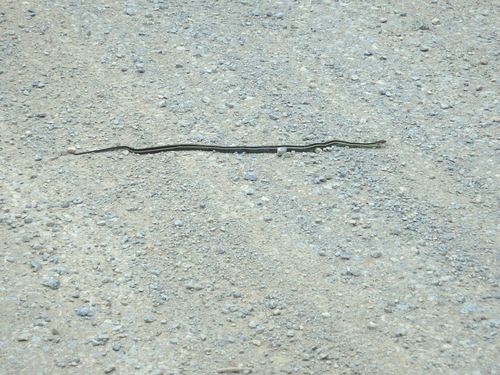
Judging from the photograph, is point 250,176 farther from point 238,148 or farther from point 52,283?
point 52,283

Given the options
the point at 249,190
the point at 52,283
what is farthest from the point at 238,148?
the point at 52,283

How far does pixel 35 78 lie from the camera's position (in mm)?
6602

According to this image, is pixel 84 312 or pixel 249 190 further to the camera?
pixel 249 190

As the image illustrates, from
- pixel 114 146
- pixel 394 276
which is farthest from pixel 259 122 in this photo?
pixel 394 276

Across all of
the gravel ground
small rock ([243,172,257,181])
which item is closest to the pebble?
the gravel ground

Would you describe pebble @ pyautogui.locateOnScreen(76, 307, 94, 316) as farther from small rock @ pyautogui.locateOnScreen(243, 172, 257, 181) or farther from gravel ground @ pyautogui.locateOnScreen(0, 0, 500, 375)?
small rock @ pyautogui.locateOnScreen(243, 172, 257, 181)

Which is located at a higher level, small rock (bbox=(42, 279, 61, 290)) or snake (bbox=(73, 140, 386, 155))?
snake (bbox=(73, 140, 386, 155))

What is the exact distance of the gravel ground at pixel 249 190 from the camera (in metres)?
4.01

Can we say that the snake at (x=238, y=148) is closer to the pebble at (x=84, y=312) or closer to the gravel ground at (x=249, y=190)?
the gravel ground at (x=249, y=190)

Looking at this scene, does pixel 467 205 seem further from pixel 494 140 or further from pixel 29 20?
pixel 29 20

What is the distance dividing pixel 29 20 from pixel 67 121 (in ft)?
7.14

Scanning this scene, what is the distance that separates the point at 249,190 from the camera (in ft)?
17.5

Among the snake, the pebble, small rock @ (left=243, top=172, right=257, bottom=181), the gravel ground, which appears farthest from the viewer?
the snake

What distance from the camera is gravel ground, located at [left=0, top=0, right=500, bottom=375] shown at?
4012 mm
